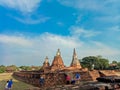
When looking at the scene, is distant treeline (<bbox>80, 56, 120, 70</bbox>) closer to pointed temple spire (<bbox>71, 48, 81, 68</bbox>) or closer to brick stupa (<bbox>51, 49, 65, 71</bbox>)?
pointed temple spire (<bbox>71, 48, 81, 68</bbox>)

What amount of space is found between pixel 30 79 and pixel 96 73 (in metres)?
8.94

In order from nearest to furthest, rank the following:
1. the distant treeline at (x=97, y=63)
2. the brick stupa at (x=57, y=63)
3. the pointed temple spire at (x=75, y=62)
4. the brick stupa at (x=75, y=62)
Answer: the brick stupa at (x=57, y=63), the pointed temple spire at (x=75, y=62), the brick stupa at (x=75, y=62), the distant treeline at (x=97, y=63)

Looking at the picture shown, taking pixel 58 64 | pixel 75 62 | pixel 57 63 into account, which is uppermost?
pixel 75 62

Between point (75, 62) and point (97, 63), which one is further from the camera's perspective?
point (97, 63)

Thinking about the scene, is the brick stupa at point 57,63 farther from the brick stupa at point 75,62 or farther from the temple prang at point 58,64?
the brick stupa at point 75,62

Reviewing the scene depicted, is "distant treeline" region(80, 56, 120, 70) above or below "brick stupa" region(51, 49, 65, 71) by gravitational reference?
above

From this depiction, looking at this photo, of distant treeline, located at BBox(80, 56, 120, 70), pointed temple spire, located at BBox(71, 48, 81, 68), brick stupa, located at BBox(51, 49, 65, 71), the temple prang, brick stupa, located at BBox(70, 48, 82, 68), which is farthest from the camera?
distant treeline, located at BBox(80, 56, 120, 70)

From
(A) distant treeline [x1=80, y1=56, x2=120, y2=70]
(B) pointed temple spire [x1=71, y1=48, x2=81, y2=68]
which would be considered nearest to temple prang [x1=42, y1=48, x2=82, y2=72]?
(B) pointed temple spire [x1=71, y1=48, x2=81, y2=68]

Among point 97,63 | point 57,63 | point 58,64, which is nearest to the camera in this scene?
point 58,64

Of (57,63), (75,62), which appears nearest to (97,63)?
(75,62)

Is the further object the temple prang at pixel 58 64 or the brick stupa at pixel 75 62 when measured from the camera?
the brick stupa at pixel 75 62

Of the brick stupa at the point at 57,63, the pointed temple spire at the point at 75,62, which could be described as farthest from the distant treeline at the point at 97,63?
the brick stupa at the point at 57,63

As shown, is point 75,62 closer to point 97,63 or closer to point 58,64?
point 58,64

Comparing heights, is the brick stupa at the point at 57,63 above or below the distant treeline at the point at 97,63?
below
